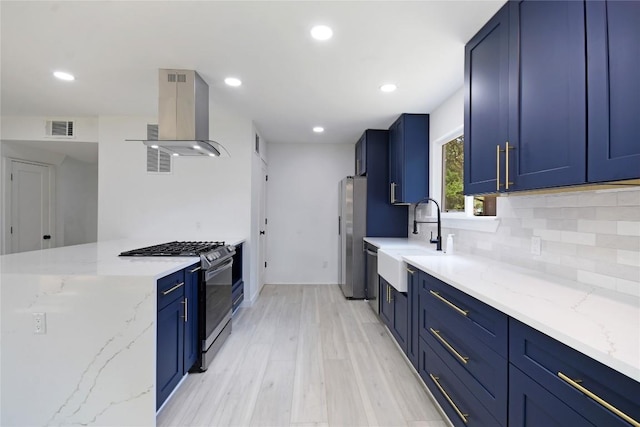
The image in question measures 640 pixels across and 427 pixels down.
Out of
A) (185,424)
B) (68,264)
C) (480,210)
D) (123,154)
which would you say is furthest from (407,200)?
(123,154)

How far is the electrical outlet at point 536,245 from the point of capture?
1758 mm

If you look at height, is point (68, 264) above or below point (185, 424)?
above

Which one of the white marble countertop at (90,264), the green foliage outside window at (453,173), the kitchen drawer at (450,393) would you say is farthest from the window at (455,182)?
the white marble countertop at (90,264)

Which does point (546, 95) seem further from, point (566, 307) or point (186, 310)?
point (186, 310)

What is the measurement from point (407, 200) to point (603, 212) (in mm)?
2235

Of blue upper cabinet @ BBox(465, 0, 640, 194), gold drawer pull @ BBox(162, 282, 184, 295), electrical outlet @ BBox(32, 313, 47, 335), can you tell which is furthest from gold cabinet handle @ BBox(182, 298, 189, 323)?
blue upper cabinet @ BBox(465, 0, 640, 194)

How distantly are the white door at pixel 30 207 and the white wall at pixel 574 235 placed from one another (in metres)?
6.02

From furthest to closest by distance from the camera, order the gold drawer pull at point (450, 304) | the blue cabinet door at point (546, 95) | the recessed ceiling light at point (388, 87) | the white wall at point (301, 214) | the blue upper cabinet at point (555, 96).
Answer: the white wall at point (301, 214) → the recessed ceiling light at point (388, 87) → the gold drawer pull at point (450, 304) → the blue cabinet door at point (546, 95) → the blue upper cabinet at point (555, 96)

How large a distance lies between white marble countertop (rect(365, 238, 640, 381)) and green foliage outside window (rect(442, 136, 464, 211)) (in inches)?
50.1

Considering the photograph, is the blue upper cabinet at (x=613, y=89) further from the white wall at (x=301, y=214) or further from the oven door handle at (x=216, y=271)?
the white wall at (x=301, y=214)

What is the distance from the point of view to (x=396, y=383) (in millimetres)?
2191

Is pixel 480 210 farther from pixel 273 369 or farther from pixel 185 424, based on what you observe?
pixel 185 424

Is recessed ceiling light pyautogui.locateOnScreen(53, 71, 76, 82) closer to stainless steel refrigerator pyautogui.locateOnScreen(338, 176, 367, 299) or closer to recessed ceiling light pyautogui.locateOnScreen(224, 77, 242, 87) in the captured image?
recessed ceiling light pyautogui.locateOnScreen(224, 77, 242, 87)

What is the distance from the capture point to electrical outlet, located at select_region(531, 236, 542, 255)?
1.76 metres
